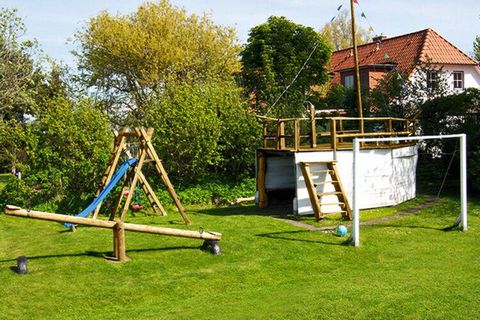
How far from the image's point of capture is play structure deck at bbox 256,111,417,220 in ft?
55.1

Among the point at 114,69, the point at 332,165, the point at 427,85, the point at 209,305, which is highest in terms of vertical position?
the point at 114,69

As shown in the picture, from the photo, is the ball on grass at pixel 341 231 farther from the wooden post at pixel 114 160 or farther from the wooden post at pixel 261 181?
the wooden post at pixel 114 160

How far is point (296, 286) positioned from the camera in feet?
34.8

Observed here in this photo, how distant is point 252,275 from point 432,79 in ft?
63.1

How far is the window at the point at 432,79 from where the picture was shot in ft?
87.4

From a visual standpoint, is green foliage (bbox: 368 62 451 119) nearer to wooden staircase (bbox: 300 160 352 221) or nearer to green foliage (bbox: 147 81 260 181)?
green foliage (bbox: 147 81 260 181)

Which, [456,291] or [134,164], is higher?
[134,164]

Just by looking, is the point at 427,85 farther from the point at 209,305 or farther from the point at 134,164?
the point at 209,305

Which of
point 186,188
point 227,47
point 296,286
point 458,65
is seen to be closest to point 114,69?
point 227,47

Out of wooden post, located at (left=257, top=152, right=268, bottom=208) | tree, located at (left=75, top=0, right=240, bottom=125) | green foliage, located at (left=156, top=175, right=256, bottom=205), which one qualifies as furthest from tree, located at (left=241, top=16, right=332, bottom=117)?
wooden post, located at (left=257, top=152, right=268, bottom=208)

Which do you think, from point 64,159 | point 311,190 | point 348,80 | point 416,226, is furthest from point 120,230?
point 348,80

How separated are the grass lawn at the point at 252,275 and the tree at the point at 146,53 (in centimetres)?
2281

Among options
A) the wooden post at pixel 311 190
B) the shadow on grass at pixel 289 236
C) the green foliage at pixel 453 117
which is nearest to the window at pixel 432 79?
the green foliage at pixel 453 117

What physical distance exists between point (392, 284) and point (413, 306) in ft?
4.57
